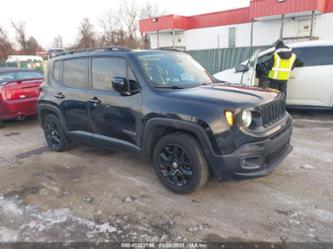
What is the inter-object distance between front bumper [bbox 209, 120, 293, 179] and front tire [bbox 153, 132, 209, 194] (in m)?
0.19

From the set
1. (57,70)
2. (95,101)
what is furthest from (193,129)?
(57,70)

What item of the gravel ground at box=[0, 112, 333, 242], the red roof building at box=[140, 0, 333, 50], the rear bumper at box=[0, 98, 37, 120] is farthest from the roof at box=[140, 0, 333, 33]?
the rear bumper at box=[0, 98, 37, 120]

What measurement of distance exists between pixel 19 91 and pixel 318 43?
7.60 metres

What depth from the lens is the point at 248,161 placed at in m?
2.94

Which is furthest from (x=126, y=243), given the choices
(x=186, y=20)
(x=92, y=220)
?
(x=186, y=20)

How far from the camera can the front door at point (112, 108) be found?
359 cm

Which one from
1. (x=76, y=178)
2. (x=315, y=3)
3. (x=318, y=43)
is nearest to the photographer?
(x=76, y=178)

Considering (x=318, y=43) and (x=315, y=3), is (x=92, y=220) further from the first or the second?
(x=315, y=3)

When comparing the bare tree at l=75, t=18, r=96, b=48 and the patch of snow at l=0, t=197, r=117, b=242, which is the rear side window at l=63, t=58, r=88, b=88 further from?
the bare tree at l=75, t=18, r=96, b=48

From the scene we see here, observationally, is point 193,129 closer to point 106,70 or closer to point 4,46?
point 106,70

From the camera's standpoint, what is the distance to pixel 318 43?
6.59 metres

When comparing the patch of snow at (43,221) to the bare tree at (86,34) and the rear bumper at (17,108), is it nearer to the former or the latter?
the rear bumper at (17,108)

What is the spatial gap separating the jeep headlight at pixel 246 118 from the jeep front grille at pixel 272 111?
0.16 m

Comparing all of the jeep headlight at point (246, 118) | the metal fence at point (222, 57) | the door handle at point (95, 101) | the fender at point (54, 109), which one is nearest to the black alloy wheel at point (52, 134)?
the fender at point (54, 109)
